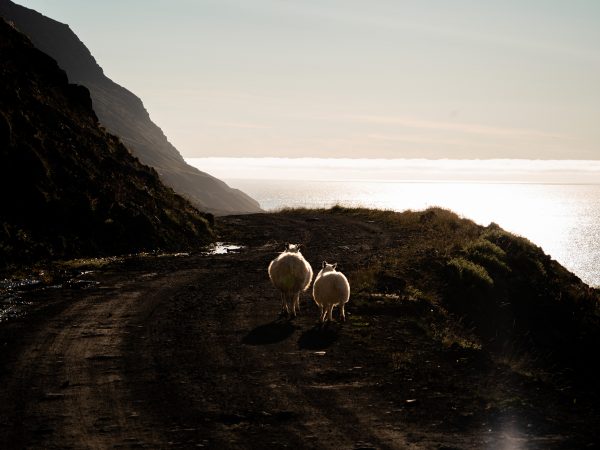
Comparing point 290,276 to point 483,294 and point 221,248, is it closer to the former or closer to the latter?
point 483,294

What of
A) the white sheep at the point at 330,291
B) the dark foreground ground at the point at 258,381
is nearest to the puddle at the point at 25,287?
the dark foreground ground at the point at 258,381

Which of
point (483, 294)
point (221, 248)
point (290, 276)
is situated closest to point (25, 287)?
point (290, 276)

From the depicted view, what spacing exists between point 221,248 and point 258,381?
20.5m

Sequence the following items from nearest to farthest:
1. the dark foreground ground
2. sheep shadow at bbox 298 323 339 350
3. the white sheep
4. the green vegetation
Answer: the dark foreground ground, sheep shadow at bbox 298 323 339 350, the white sheep, the green vegetation

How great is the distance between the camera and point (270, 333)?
562 inches

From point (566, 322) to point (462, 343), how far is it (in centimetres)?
1355

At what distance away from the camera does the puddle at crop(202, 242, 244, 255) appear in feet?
95.7

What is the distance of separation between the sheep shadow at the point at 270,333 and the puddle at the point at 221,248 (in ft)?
45.4

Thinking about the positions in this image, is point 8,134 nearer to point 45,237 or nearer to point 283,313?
point 45,237

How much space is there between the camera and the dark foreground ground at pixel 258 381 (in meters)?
8.48

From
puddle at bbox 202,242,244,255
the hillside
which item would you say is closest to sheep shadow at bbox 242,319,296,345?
the hillside

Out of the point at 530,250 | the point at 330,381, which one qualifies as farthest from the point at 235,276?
the point at 530,250

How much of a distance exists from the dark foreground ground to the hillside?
770 centimetres

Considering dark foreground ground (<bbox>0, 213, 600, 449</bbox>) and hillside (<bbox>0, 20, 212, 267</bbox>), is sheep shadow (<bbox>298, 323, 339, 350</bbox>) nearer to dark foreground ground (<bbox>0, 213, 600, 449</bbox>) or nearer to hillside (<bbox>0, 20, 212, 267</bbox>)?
dark foreground ground (<bbox>0, 213, 600, 449</bbox>)
